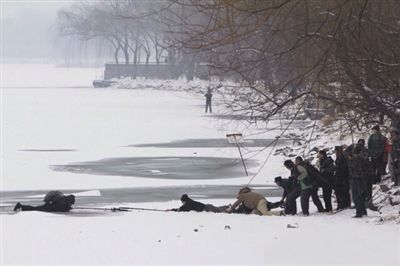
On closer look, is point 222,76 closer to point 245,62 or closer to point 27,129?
point 245,62

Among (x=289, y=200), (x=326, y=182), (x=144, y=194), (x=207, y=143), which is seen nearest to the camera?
(x=326, y=182)

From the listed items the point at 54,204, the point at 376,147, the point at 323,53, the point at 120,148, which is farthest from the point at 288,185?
the point at 120,148

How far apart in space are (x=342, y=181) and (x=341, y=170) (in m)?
0.24

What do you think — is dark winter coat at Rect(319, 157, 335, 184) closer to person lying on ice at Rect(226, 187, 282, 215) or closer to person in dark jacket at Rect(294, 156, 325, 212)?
person in dark jacket at Rect(294, 156, 325, 212)

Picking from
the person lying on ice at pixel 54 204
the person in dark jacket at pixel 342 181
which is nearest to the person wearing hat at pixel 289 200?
the person in dark jacket at pixel 342 181

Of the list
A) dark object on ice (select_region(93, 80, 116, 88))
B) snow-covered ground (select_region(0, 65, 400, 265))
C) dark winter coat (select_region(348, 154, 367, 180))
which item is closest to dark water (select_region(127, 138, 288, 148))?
snow-covered ground (select_region(0, 65, 400, 265))

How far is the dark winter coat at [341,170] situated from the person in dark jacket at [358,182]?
1.02m

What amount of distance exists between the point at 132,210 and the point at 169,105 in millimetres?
49827

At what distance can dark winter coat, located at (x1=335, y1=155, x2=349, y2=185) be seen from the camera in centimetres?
1870

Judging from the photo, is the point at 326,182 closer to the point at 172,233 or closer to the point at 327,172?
the point at 327,172

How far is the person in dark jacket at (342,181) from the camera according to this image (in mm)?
18672

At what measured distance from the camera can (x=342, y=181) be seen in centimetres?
1861

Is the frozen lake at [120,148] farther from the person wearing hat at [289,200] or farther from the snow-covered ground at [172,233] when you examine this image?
the person wearing hat at [289,200]

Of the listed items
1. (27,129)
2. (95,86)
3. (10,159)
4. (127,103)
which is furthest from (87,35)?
(10,159)
